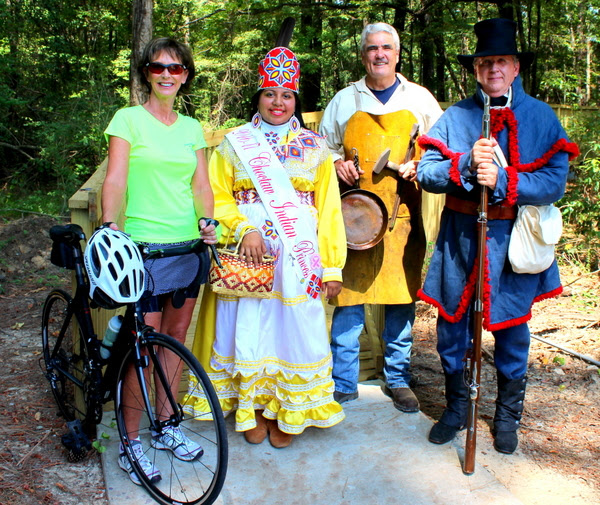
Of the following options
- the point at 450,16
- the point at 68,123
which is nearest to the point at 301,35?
the point at 450,16

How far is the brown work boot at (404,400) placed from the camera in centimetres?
348

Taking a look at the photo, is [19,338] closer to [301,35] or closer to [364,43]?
[364,43]

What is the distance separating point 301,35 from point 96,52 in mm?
6367

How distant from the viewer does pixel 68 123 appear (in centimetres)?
1238

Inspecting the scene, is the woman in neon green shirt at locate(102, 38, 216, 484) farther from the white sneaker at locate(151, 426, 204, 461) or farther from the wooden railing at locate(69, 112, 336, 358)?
the wooden railing at locate(69, 112, 336, 358)

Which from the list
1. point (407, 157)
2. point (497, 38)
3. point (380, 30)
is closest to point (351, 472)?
point (407, 157)

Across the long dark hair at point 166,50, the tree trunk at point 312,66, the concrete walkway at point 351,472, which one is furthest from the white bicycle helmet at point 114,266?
the tree trunk at point 312,66

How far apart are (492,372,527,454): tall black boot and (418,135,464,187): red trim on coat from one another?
111 centimetres

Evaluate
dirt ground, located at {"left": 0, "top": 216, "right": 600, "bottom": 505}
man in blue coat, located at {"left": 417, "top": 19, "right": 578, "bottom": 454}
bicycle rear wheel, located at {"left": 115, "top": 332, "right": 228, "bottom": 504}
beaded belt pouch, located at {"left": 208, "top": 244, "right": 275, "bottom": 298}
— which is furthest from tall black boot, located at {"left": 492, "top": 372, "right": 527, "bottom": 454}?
bicycle rear wheel, located at {"left": 115, "top": 332, "right": 228, "bottom": 504}

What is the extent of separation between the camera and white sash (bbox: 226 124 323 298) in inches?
117

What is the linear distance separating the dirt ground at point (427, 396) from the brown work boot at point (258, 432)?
2.48ft

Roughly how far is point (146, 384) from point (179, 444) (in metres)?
0.50

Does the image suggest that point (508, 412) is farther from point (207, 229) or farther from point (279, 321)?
point (207, 229)

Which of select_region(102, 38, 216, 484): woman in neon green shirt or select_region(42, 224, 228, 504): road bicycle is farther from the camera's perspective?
→ select_region(102, 38, 216, 484): woman in neon green shirt
